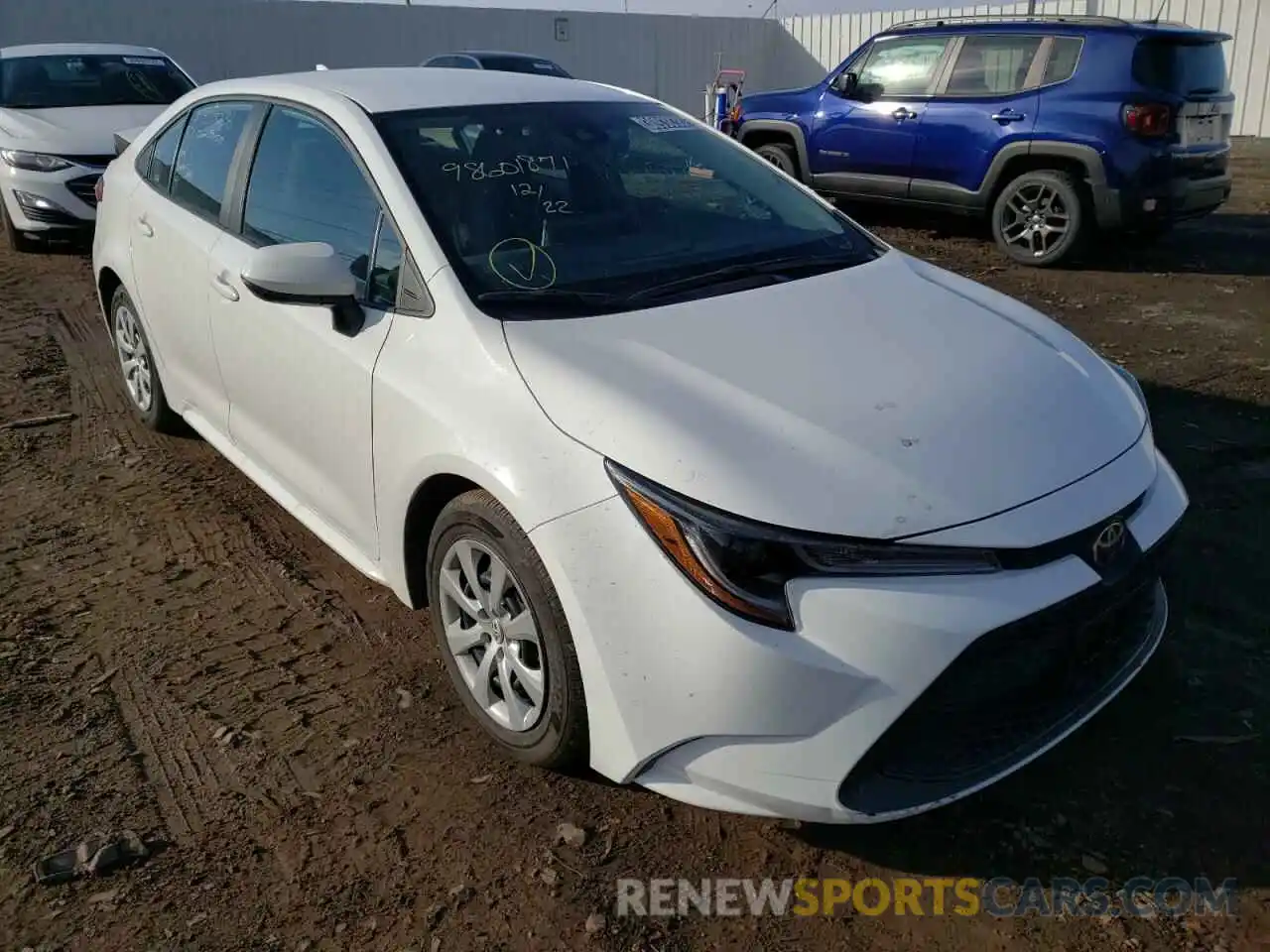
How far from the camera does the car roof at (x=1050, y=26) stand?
8.23 meters

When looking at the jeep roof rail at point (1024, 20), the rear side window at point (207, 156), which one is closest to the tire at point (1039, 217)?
the jeep roof rail at point (1024, 20)

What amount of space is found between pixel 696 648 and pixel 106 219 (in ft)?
13.6

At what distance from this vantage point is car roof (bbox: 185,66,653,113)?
350 centimetres

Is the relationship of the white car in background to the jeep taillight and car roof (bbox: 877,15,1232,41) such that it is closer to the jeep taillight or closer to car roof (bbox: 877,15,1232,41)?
car roof (bbox: 877,15,1232,41)

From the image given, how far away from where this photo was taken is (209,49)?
1852cm

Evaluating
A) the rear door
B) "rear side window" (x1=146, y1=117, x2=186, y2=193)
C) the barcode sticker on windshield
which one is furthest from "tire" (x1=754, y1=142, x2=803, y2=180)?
"rear side window" (x1=146, y1=117, x2=186, y2=193)

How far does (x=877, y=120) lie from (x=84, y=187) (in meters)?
6.86

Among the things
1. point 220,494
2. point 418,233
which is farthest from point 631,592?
point 220,494

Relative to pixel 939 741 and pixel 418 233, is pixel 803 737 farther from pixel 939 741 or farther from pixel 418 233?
pixel 418 233

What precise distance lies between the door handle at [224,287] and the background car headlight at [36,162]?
20.6ft

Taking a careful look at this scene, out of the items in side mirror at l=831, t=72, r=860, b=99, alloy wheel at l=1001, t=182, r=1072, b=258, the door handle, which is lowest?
alloy wheel at l=1001, t=182, r=1072, b=258

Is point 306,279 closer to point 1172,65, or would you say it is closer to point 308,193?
point 308,193

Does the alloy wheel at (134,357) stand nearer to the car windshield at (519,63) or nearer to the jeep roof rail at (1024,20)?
the jeep roof rail at (1024,20)

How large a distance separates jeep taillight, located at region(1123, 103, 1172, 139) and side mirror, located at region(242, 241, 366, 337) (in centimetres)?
704
